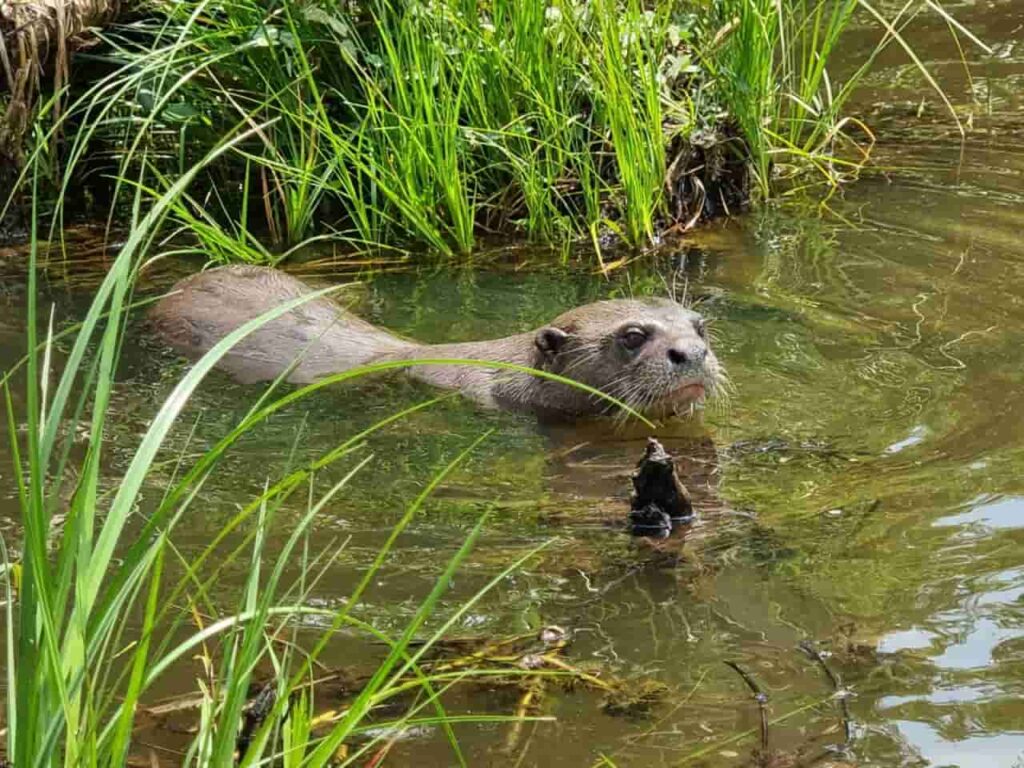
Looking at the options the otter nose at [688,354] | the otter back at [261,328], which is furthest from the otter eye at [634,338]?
the otter back at [261,328]

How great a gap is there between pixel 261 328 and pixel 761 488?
214 centimetres

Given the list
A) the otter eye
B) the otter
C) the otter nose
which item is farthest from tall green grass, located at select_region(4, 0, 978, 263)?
the otter nose

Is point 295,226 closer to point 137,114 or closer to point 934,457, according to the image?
point 137,114

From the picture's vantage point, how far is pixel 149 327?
621 cm

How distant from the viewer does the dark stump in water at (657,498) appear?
4.10 m

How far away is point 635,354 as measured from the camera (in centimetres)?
538

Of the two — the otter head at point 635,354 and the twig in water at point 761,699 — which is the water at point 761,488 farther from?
the otter head at point 635,354

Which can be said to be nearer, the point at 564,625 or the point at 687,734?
the point at 687,734

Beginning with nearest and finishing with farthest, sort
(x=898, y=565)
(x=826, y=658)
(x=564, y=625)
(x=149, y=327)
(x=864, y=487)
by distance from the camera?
1. (x=826, y=658)
2. (x=564, y=625)
3. (x=898, y=565)
4. (x=864, y=487)
5. (x=149, y=327)

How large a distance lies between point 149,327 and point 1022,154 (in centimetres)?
374

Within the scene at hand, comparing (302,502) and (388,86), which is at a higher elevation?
(388,86)

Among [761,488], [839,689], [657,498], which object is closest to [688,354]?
[761,488]

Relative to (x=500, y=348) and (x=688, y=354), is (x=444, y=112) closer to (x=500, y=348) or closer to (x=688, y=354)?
(x=500, y=348)

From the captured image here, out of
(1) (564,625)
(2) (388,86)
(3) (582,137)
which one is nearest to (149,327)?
(2) (388,86)
